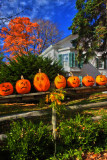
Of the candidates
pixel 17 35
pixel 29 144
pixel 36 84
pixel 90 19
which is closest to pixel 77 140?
pixel 29 144

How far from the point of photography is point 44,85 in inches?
171

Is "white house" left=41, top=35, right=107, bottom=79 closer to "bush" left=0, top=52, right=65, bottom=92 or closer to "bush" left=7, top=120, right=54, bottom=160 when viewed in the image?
"bush" left=0, top=52, right=65, bottom=92

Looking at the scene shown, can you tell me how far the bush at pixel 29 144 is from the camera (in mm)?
2404

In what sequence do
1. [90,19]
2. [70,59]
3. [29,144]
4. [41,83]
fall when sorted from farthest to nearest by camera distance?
[70,59], [90,19], [41,83], [29,144]

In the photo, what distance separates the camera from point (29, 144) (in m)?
2.48

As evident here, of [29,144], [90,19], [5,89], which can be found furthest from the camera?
[90,19]

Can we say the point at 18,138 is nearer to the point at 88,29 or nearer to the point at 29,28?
the point at 88,29

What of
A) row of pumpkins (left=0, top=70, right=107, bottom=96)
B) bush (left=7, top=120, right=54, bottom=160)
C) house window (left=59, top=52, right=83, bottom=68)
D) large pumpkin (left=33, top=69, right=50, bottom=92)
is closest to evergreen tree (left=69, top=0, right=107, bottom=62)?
house window (left=59, top=52, right=83, bottom=68)

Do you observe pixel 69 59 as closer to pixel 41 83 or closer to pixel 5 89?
pixel 41 83

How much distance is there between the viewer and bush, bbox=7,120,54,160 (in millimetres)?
2404

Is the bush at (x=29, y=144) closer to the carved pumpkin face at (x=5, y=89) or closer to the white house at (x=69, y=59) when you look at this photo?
the carved pumpkin face at (x=5, y=89)

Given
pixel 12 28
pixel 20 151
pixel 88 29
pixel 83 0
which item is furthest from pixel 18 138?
pixel 12 28

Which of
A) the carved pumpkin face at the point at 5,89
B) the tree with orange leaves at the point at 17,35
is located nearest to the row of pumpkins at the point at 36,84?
the carved pumpkin face at the point at 5,89

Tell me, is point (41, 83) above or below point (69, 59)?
below
